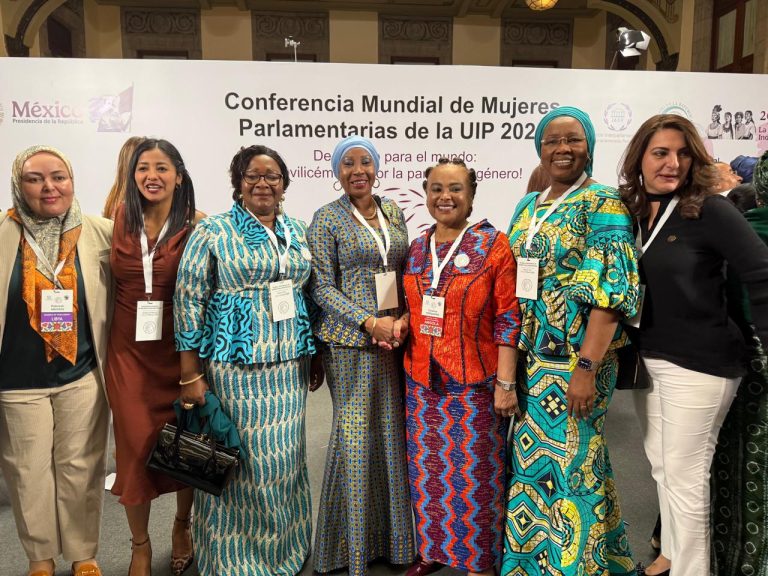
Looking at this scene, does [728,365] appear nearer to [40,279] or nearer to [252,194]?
[252,194]

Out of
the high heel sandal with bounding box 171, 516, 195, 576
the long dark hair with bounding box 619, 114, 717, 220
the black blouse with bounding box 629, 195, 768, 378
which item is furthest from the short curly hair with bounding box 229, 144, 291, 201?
the high heel sandal with bounding box 171, 516, 195, 576

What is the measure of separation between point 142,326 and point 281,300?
1.72 ft

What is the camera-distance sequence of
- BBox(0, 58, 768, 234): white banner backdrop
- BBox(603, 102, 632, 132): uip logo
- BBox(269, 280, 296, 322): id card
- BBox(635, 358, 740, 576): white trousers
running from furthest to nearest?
Answer: BBox(603, 102, 632, 132): uip logo < BBox(0, 58, 768, 234): white banner backdrop < BBox(269, 280, 296, 322): id card < BBox(635, 358, 740, 576): white trousers

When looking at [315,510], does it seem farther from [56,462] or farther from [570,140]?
[570,140]

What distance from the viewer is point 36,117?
3.91 metres

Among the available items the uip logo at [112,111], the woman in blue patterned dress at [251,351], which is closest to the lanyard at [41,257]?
the woman in blue patterned dress at [251,351]

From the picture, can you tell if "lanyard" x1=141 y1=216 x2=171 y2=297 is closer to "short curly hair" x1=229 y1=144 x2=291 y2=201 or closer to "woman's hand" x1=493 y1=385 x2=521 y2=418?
"short curly hair" x1=229 y1=144 x2=291 y2=201

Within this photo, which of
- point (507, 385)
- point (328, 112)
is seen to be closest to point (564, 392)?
point (507, 385)

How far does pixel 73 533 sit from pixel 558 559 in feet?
5.95

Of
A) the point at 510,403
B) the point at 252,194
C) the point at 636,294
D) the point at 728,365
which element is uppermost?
the point at 252,194

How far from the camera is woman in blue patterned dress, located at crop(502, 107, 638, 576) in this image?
167 cm

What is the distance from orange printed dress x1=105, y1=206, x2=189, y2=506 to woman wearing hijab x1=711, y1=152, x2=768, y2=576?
1.96 meters

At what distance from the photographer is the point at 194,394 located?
6.29ft

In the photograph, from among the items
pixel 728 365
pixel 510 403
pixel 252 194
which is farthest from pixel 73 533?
pixel 728 365
